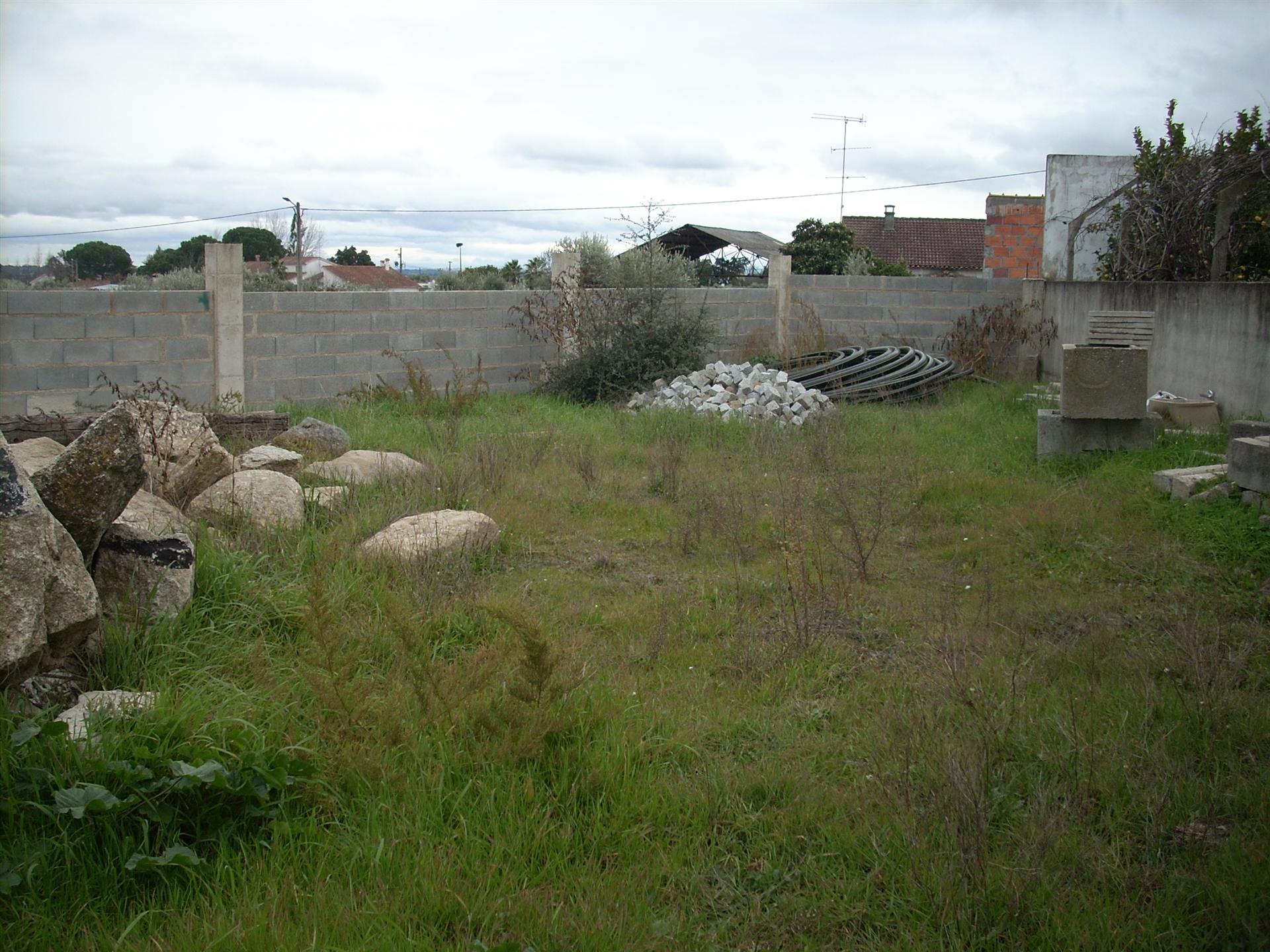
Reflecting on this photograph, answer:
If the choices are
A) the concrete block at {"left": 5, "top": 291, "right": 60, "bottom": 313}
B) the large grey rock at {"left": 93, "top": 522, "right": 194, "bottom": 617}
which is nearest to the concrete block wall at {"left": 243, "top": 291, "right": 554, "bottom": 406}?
the concrete block at {"left": 5, "top": 291, "right": 60, "bottom": 313}

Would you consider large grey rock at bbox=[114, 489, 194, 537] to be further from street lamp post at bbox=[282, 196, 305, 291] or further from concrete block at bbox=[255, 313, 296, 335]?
street lamp post at bbox=[282, 196, 305, 291]

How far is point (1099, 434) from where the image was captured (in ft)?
26.0

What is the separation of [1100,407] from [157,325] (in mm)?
8007

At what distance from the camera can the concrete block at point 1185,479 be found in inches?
255

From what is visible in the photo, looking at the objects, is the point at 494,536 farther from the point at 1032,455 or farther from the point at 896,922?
the point at 1032,455

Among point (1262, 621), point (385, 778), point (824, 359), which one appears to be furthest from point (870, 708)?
point (824, 359)

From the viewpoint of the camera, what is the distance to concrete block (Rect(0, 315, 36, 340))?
27.1ft

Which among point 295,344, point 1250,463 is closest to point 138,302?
point 295,344

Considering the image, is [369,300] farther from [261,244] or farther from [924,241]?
[924,241]

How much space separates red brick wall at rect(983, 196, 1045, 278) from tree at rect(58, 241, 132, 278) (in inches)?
683

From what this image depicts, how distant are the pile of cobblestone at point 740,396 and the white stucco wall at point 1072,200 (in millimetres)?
5384

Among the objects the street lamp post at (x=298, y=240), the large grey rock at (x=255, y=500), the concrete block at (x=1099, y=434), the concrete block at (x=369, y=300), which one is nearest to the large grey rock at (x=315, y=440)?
the large grey rock at (x=255, y=500)

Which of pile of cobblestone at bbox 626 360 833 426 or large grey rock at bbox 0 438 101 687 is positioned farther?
pile of cobblestone at bbox 626 360 833 426

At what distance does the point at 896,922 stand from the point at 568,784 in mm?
1037
